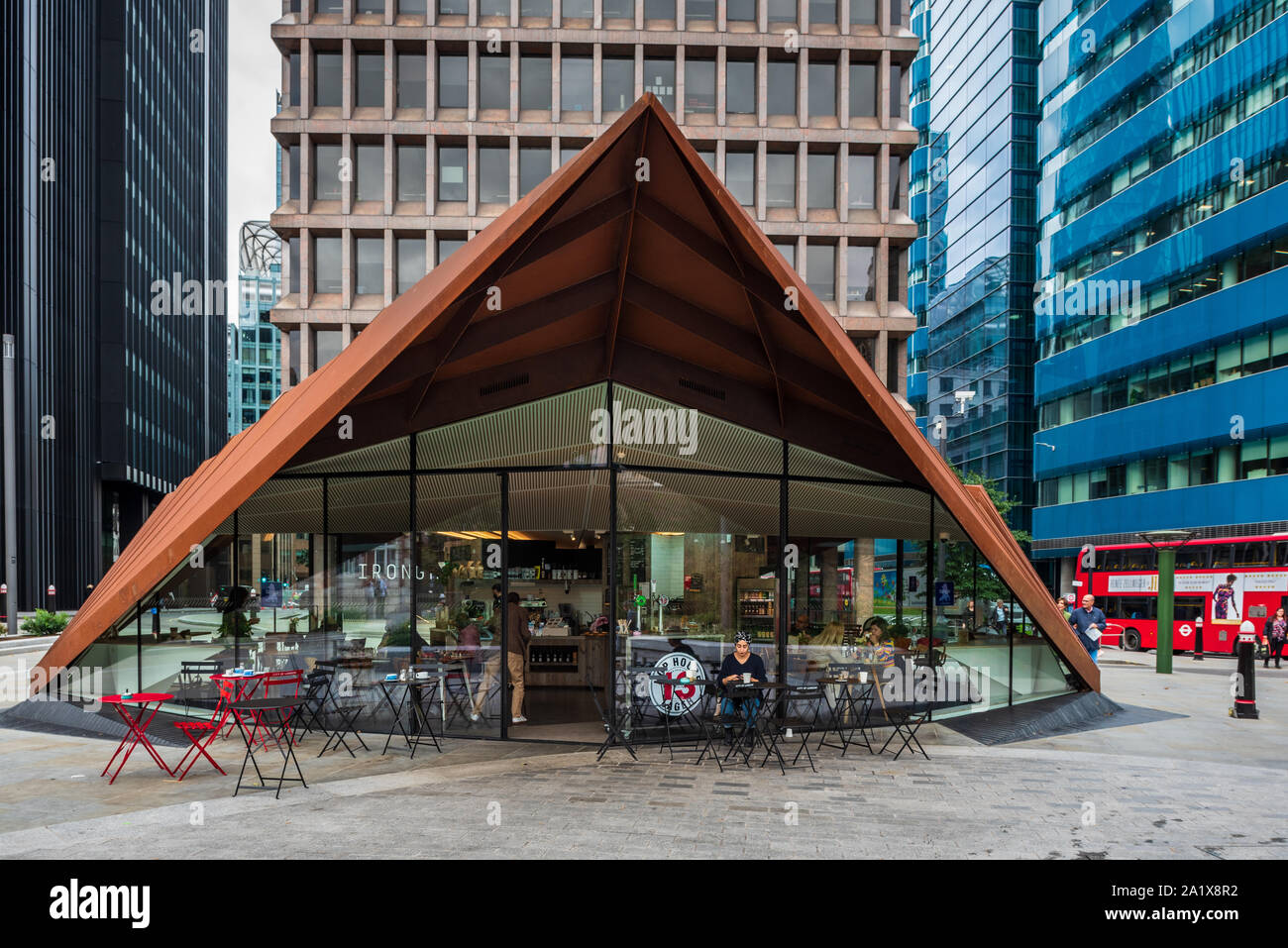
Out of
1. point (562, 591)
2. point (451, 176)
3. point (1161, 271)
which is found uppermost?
point (451, 176)

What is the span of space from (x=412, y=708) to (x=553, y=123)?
2970cm

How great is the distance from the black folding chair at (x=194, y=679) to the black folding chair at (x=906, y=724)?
31.6 ft

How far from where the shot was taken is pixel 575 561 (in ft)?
46.8

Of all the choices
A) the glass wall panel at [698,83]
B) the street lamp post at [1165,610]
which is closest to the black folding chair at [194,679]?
the street lamp post at [1165,610]

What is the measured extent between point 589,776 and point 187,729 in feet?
13.8

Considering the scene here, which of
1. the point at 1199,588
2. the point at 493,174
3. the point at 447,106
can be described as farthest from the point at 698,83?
the point at 1199,588

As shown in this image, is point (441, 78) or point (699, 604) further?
point (441, 78)

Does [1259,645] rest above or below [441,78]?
below

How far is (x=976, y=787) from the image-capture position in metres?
9.47

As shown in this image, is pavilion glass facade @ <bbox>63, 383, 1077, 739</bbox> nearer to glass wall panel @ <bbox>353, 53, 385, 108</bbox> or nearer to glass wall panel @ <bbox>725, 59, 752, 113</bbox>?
glass wall panel @ <bbox>725, 59, 752, 113</bbox>

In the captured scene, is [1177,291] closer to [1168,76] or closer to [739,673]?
[1168,76]

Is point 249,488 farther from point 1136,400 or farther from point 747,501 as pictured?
point 1136,400

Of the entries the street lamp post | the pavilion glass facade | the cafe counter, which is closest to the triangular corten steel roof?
the pavilion glass facade

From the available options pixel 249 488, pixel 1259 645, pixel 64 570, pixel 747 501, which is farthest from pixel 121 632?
pixel 64 570
